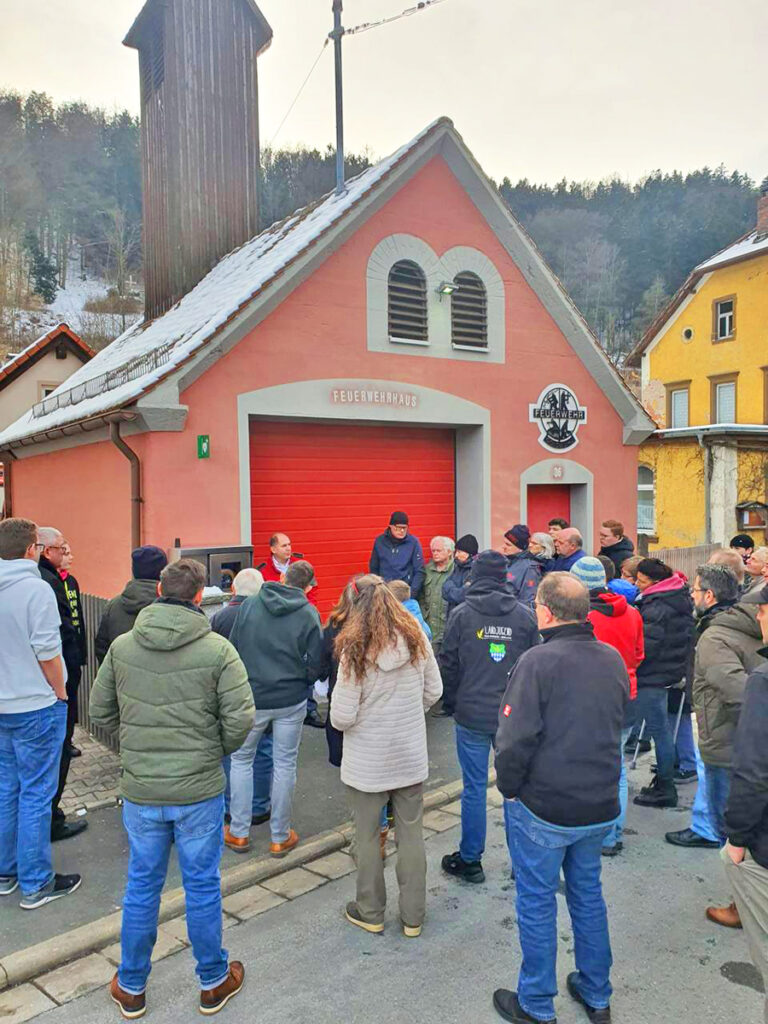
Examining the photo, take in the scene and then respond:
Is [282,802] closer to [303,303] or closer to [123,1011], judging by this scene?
[123,1011]

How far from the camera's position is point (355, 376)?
9.55m

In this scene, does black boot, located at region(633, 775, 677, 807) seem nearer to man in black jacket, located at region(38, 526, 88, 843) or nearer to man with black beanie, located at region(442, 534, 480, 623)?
man with black beanie, located at region(442, 534, 480, 623)

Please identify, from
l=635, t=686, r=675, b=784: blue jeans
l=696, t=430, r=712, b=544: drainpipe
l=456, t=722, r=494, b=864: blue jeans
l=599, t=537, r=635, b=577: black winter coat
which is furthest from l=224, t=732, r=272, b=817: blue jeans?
l=696, t=430, r=712, b=544: drainpipe

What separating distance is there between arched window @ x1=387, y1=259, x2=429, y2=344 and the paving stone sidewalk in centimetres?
613

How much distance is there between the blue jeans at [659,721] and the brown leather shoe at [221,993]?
11.7 ft

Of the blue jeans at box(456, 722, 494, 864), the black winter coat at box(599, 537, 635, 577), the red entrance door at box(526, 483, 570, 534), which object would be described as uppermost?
the red entrance door at box(526, 483, 570, 534)

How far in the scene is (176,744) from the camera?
3398 millimetres

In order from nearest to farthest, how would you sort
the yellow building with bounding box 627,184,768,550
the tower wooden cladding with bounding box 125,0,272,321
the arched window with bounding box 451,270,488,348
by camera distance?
the arched window with bounding box 451,270,488,348, the tower wooden cladding with bounding box 125,0,272,321, the yellow building with bounding box 627,184,768,550

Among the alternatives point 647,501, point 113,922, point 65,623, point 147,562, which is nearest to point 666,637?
point 147,562

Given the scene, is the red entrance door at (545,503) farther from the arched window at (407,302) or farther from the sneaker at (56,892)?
the sneaker at (56,892)

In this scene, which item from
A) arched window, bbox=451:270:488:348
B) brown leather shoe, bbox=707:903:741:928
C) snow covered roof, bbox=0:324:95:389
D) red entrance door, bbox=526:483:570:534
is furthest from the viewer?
snow covered roof, bbox=0:324:95:389

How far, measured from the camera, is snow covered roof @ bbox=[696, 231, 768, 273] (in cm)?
2683

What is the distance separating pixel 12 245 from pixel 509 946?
72.4 metres

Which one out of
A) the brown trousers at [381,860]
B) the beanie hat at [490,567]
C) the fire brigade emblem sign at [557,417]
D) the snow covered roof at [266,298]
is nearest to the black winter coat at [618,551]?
the fire brigade emblem sign at [557,417]
